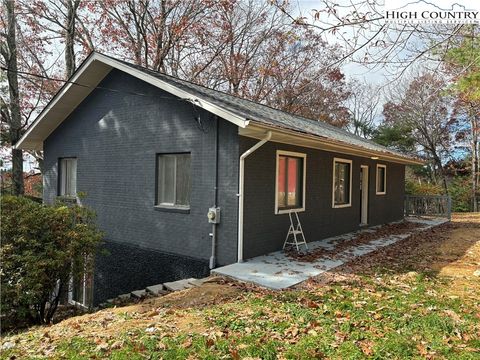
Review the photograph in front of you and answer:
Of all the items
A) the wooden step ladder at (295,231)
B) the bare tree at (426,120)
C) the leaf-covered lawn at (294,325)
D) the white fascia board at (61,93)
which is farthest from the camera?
the bare tree at (426,120)

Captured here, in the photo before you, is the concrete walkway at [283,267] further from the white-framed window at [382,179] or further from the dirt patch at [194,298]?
the white-framed window at [382,179]

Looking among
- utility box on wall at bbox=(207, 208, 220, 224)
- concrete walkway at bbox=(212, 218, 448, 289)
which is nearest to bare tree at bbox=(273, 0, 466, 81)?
concrete walkway at bbox=(212, 218, 448, 289)

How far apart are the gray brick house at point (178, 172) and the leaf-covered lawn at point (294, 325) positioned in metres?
2.15

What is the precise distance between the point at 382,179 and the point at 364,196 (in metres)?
2.05

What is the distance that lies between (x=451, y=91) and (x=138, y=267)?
9.17 metres

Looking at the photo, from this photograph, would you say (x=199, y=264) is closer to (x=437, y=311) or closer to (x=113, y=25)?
(x=437, y=311)

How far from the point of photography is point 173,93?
26.6 ft

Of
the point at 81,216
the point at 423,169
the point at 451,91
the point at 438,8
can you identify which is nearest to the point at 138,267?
the point at 81,216

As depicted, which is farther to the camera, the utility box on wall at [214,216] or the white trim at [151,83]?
the utility box on wall at [214,216]

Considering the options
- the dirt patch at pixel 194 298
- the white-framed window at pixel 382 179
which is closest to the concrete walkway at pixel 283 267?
the dirt patch at pixel 194 298

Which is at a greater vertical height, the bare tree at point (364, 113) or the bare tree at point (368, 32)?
the bare tree at point (364, 113)

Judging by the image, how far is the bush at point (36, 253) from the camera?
6.13 meters

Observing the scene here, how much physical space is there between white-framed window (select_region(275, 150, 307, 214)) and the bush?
4172 millimetres

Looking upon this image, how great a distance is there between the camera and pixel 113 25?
64.3 feet
